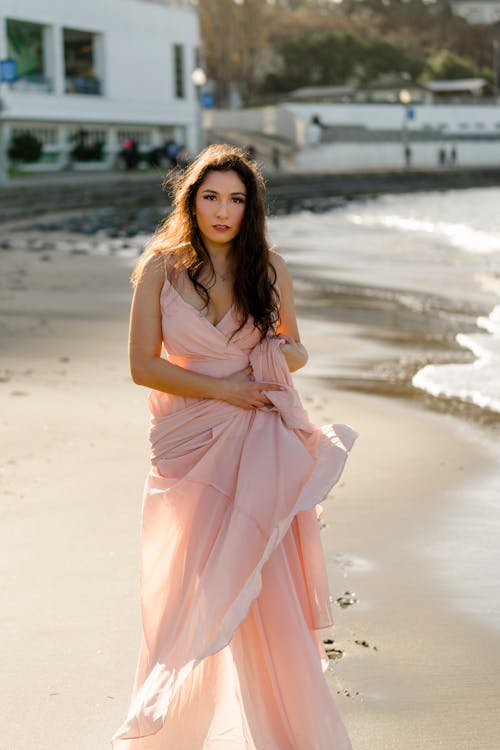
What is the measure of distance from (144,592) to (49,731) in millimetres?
570

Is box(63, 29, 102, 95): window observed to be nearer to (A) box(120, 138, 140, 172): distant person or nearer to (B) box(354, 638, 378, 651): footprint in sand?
(A) box(120, 138, 140, 172): distant person

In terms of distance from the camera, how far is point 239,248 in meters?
3.01

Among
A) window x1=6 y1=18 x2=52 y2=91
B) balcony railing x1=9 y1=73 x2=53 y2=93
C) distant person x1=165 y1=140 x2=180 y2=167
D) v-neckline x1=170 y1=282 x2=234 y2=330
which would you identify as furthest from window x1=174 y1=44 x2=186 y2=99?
v-neckline x1=170 y1=282 x2=234 y2=330

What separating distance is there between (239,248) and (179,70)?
2327 inches

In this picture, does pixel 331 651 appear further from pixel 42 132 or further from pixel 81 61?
pixel 81 61

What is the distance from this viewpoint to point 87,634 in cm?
395

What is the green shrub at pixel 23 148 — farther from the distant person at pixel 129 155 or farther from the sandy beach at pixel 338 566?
the sandy beach at pixel 338 566

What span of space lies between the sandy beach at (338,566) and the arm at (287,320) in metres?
1.01

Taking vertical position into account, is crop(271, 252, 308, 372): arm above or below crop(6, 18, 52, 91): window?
below

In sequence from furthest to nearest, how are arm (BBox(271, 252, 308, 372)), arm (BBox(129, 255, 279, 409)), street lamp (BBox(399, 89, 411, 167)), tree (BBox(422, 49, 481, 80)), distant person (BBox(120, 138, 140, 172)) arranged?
tree (BBox(422, 49, 481, 80)) → street lamp (BBox(399, 89, 411, 167)) → distant person (BBox(120, 138, 140, 172)) → arm (BBox(271, 252, 308, 372)) → arm (BBox(129, 255, 279, 409))

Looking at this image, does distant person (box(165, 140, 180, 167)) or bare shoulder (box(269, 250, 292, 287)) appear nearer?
bare shoulder (box(269, 250, 292, 287))

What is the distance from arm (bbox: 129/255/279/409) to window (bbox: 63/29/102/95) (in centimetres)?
5172

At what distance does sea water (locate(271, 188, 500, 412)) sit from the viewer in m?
9.55

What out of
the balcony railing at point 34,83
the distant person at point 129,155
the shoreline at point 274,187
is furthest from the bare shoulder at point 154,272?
the balcony railing at point 34,83
